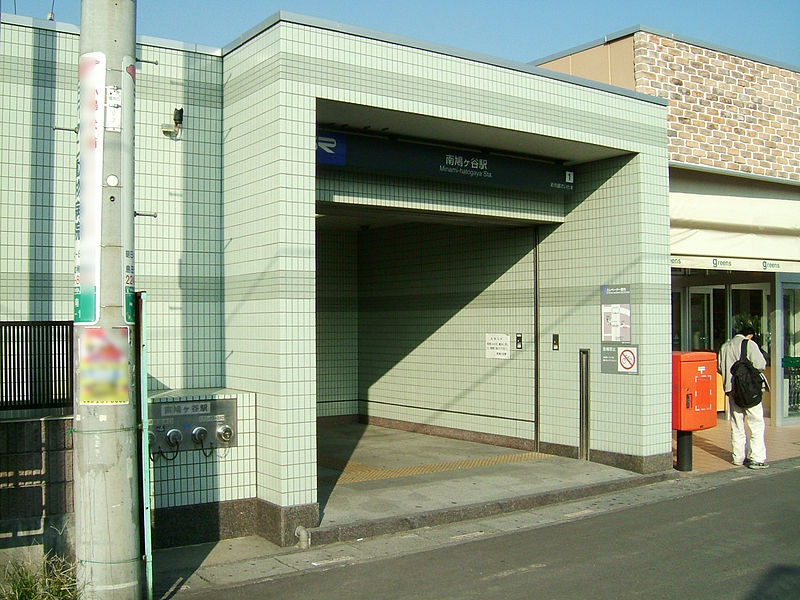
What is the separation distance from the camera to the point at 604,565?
7.04 m

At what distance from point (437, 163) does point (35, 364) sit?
5.26 m

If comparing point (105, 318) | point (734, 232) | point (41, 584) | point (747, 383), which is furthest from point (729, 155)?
point (41, 584)

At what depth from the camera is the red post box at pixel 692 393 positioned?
11000mm

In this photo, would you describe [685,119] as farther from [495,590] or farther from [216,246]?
[495,590]

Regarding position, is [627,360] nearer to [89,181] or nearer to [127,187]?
[127,187]

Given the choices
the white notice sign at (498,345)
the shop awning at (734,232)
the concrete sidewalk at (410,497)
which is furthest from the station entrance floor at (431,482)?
the shop awning at (734,232)

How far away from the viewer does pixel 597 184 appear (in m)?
11.5

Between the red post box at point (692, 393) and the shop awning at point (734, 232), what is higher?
the shop awning at point (734, 232)

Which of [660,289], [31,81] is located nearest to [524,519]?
[660,289]

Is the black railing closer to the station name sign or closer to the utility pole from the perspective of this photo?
the utility pole

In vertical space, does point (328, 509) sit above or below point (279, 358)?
below

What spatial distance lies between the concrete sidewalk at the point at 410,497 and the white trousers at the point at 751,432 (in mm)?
274

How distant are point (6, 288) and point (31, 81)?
6.49 feet

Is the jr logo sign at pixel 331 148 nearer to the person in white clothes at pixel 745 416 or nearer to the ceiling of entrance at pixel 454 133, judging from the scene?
the ceiling of entrance at pixel 454 133
